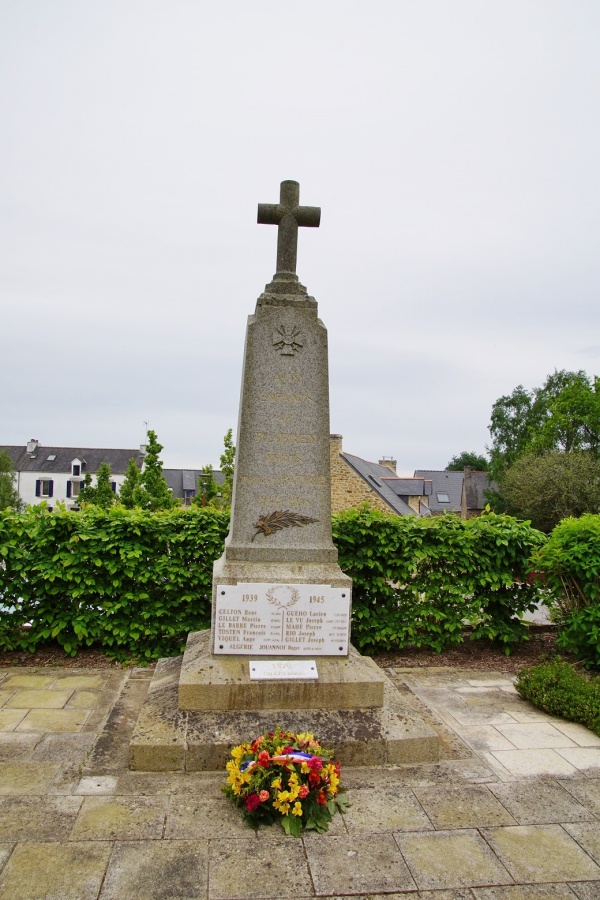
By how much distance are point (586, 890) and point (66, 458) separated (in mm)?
51942

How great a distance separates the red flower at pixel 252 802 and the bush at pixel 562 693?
288 cm

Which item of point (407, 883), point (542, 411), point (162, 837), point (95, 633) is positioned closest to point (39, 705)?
point (95, 633)

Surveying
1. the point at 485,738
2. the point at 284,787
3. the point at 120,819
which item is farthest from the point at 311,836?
the point at 485,738

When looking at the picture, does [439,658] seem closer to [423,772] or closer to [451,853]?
[423,772]

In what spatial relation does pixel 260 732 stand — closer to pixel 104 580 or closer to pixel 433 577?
pixel 104 580

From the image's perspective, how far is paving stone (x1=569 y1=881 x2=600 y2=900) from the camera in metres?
2.89

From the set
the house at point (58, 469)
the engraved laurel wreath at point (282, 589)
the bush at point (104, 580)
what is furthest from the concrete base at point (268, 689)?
the house at point (58, 469)

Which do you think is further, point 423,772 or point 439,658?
point 439,658

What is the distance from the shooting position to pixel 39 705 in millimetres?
5203

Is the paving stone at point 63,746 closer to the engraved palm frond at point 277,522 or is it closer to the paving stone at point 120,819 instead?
the paving stone at point 120,819

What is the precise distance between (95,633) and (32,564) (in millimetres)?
972

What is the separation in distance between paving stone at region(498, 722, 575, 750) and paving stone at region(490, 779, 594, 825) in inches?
24.4

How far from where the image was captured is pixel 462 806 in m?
3.65

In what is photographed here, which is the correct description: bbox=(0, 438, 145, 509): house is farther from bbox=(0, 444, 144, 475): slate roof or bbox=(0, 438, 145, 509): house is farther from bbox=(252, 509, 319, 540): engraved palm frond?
bbox=(252, 509, 319, 540): engraved palm frond
